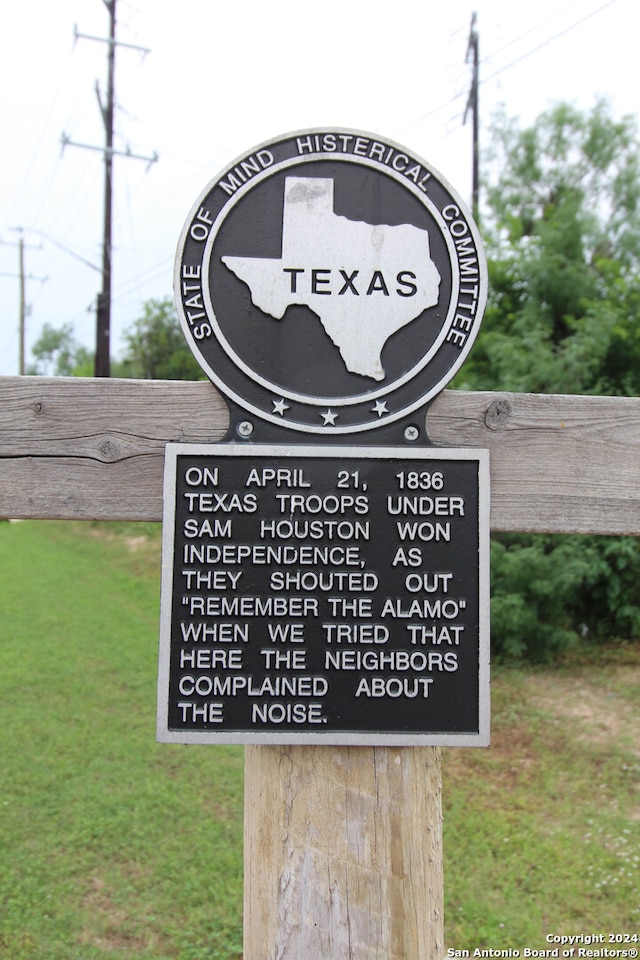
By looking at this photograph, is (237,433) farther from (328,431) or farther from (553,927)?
(553,927)

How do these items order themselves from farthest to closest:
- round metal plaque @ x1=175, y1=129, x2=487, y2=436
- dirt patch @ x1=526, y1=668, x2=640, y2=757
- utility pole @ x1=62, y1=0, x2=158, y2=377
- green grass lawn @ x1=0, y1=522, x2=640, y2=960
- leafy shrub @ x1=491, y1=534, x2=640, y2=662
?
utility pole @ x1=62, y1=0, x2=158, y2=377 → leafy shrub @ x1=491, y1=534, x2=640, y2=662 → dirt patch @ x1=526, y1=668, x2=640, y2=757 → green grass lawn @ x1=0, y1=522, x2=640, y2=960 → round metal plaque @ x1=175, y1=129, x2=487, y2=436

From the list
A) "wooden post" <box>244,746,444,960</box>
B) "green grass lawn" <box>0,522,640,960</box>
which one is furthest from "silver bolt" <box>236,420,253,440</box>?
"green grass lawn" <box>0,522,640,960</box>

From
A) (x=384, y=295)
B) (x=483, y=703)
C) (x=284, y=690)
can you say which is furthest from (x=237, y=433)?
(x=483, y=703)

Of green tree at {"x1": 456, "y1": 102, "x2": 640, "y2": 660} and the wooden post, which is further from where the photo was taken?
green tree at {"x1": 456, "y1": 102, "x2": 640, "y2": 660}

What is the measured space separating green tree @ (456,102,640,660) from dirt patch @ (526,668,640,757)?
1.24 ft

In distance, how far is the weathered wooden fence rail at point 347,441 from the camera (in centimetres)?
199

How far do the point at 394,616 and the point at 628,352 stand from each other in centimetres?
526

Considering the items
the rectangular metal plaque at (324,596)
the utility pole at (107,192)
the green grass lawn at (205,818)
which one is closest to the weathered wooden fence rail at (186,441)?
the rectangular metal plaque at (324,596)

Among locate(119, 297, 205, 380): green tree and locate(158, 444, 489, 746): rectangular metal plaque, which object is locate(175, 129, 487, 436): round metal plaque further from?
locate(119, 297, 205, 380): green tree

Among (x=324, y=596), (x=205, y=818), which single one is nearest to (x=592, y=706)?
(x=205, y=818)

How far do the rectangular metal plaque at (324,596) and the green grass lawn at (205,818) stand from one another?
1.70 meters

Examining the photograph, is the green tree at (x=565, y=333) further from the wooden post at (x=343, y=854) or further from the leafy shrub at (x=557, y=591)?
the wooden post at (x=343, y=854)

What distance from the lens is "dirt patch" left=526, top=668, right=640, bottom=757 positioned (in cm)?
500

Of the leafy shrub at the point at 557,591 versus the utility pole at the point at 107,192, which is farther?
the utility pole at the point at 107,192
